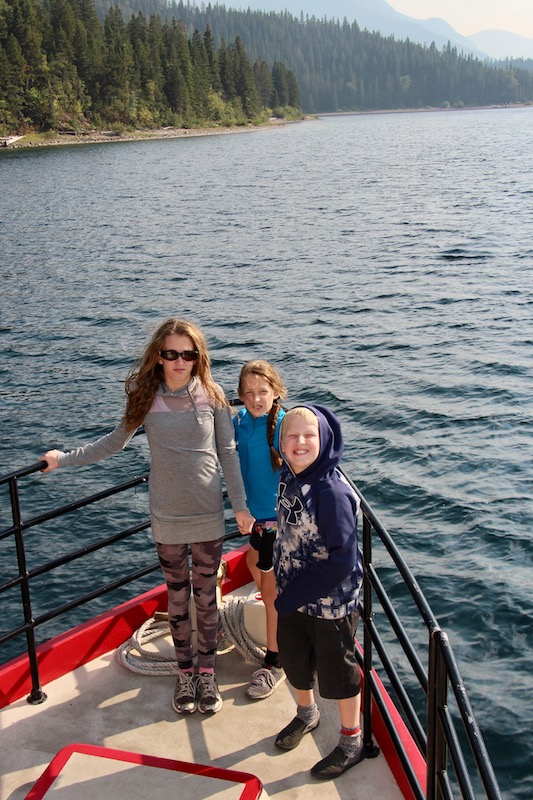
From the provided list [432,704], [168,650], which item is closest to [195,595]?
[168,650]

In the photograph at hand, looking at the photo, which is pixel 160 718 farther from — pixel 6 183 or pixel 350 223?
pixel 6 183

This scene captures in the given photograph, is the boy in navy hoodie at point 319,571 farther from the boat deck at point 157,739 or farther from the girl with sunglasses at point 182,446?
the girl with sunglasses at point 182,446

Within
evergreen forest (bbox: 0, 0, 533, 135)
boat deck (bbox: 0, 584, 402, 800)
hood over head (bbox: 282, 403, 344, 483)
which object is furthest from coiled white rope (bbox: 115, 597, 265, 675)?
evergreen forest (bbox: 0, 0, 533, 135)

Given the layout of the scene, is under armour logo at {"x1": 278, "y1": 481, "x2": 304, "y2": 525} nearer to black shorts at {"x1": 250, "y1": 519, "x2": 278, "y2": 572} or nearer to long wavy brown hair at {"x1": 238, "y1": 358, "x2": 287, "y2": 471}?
long wavy brown hair at {"x1": 238, "y1": 358, "x2": 287, "y2": 471}

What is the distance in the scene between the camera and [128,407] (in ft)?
13.5

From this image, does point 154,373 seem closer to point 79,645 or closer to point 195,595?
point 195,595

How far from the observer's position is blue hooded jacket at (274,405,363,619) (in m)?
3.55

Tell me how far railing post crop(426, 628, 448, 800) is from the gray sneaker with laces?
145 centimetres

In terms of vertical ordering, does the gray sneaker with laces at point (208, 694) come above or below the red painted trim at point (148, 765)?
below

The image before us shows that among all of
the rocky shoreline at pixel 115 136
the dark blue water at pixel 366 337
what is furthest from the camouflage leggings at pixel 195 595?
the rocky shoreline at pixel 115 136

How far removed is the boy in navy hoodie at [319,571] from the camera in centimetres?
356

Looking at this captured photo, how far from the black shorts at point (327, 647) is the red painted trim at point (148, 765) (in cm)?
56

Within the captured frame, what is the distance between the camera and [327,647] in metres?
3.75

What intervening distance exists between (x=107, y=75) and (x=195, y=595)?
121m
